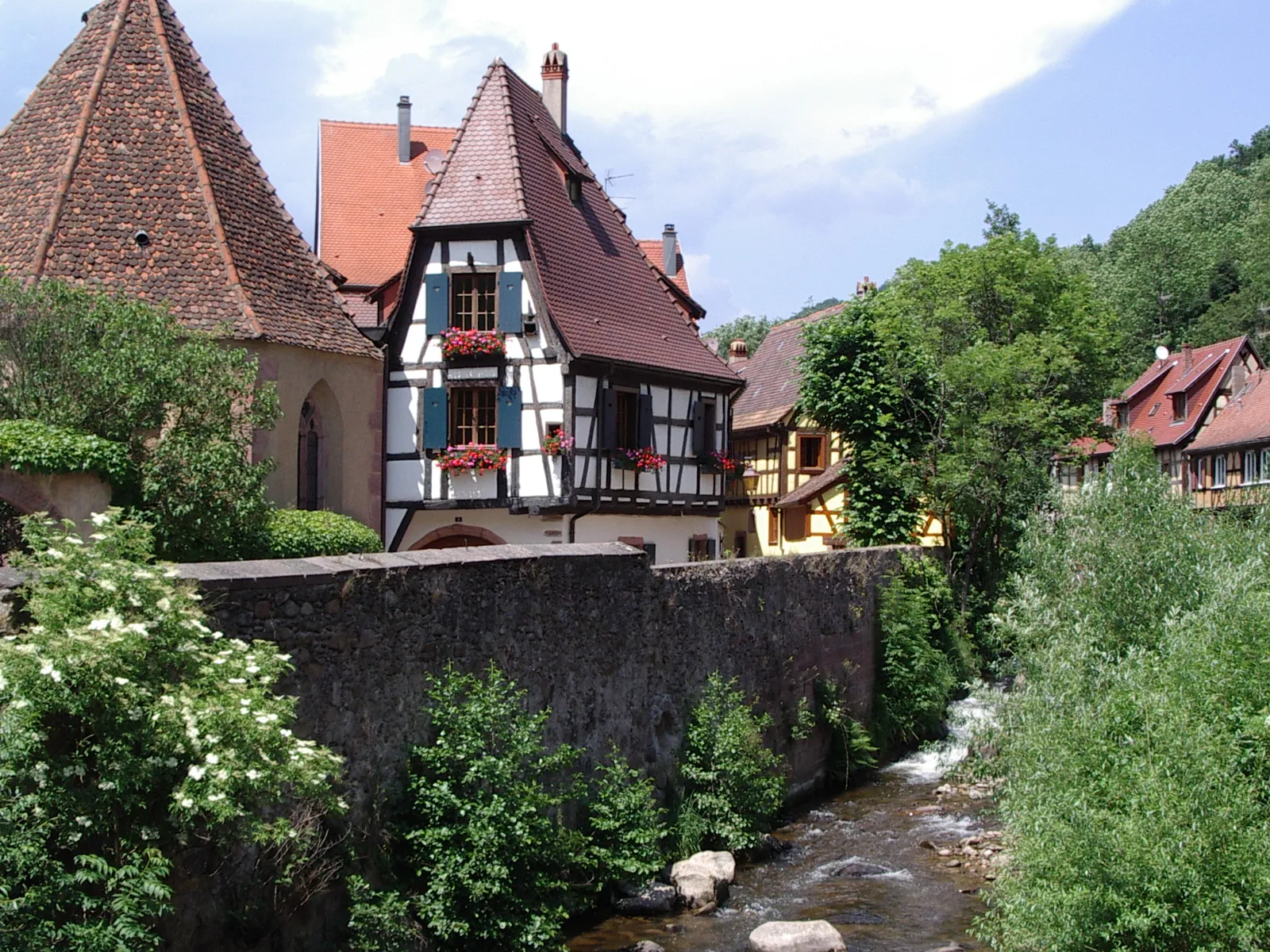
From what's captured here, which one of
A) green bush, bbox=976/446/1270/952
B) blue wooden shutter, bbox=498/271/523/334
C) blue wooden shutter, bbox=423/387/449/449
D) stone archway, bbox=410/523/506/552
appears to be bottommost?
green bush, bbox=976/446/1270/952

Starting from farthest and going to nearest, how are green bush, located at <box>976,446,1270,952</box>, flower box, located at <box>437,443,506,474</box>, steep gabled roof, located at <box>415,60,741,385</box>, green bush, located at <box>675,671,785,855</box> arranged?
1. steep gabled roof, located at <box>415,60,741,385</box>
2. flower box, located at <box>437,443,506,474</box>
3. green bush, located at <box>675,671,785,855</box>
4. green bush, located at <box>976,446,1270,952</box>

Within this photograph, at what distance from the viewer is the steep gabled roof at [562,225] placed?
25641 mm

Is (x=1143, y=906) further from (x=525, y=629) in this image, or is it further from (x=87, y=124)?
(x=87, y=124)

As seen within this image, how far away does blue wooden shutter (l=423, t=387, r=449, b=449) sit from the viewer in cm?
2542

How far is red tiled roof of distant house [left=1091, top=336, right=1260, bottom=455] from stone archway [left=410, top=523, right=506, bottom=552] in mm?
30164

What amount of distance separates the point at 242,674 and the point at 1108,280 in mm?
70623

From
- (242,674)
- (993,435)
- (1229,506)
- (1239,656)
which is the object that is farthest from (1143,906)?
(993,435)

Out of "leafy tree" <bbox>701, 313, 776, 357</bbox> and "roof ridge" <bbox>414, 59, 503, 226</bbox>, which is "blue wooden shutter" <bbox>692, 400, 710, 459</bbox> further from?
"leafy tree" <bbox>701, 313, 776, 357</bbox>

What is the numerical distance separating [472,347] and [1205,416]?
3491 cm

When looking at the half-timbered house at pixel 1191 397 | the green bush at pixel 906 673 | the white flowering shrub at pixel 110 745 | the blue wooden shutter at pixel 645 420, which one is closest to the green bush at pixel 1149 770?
the green bush at pixel 906 673

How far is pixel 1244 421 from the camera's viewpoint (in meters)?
46.4

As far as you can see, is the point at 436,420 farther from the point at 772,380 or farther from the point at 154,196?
the point at 772,380

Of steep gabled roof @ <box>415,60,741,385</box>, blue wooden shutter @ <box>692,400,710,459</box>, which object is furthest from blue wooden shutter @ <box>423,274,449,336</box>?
blue wooden shutter @ <box>692,400,710,459</box>

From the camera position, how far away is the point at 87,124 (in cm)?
1967
